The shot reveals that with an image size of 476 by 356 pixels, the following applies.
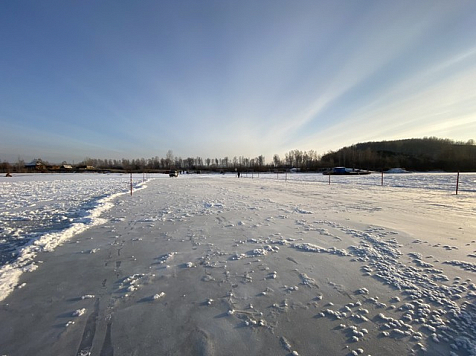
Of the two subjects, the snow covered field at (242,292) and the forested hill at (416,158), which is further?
the forested hill at (416,158)

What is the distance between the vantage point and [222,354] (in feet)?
6.69

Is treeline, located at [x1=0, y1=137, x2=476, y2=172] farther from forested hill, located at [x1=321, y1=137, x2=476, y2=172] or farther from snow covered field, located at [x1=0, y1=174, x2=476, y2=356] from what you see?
snow covered field, located at [x1=0, y1=174, x2=476, y2=356]

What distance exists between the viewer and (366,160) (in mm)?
94750

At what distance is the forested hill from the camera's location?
81.1 m

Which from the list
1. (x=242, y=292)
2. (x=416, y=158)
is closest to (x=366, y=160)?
(x=416, y=158)

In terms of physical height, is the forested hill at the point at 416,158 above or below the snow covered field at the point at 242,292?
above

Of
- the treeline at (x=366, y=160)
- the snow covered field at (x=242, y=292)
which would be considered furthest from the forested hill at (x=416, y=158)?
the snow covered field at (x=242, y=292)

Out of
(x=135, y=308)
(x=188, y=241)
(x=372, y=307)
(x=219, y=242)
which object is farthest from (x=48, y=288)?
(x=372, y=307)

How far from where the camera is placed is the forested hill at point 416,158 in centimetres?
8112

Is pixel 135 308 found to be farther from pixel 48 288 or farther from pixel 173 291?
pixel 48 288

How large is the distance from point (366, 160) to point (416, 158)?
78.0 feet

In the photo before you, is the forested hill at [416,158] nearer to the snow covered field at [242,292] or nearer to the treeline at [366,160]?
the treeline at [366,160]

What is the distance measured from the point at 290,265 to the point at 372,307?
139 cm

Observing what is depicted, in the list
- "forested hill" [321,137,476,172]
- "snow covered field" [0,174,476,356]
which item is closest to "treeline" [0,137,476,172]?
"forested hill" [321,137,476,172]
